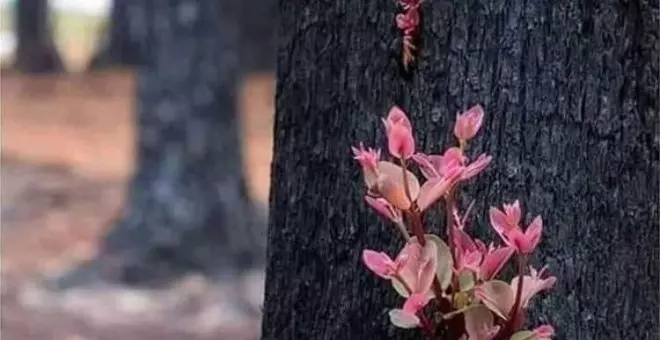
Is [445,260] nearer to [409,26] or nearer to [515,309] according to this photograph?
[515,309]

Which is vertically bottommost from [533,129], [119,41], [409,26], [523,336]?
[523,336]

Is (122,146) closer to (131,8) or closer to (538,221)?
(131,8)

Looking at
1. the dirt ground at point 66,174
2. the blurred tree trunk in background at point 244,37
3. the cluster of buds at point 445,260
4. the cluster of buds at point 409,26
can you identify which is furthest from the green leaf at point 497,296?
the blurred tree trunk in background at point 244,37

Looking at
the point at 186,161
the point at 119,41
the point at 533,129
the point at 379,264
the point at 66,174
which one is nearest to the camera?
the point at 379,264

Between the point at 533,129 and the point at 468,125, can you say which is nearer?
the point at 468,125

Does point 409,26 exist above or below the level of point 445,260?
above

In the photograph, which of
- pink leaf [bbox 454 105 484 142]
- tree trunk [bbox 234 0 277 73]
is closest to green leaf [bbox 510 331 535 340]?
pink leaf [bbox 454 105 484 142]

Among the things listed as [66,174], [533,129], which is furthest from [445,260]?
[66,174]

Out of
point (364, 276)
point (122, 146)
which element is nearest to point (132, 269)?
point (364, 276)
